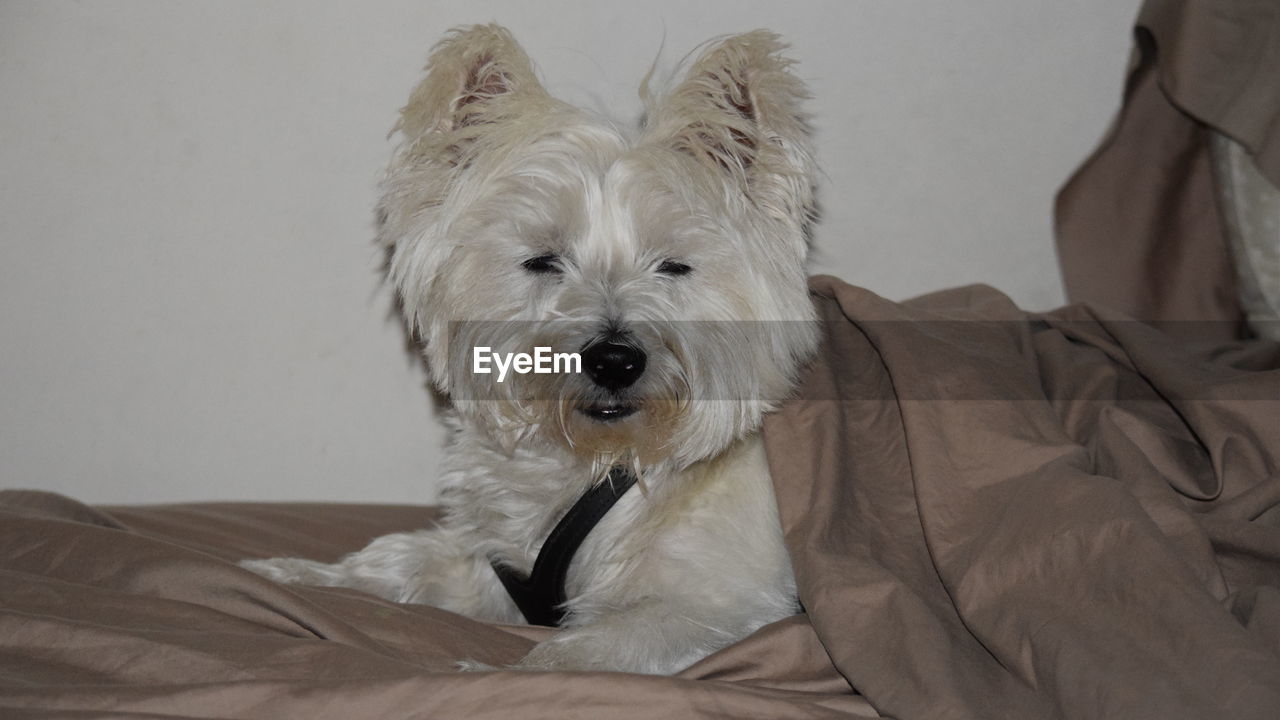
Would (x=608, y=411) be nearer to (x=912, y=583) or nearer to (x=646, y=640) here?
(x=646, y=640)

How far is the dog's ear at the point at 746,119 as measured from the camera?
2367 millimetres

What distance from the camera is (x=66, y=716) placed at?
1.65 meters

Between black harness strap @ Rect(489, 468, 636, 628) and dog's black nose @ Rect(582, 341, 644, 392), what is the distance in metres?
0.31

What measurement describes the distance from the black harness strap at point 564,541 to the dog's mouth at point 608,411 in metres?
0.21

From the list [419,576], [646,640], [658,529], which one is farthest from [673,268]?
[419,576]

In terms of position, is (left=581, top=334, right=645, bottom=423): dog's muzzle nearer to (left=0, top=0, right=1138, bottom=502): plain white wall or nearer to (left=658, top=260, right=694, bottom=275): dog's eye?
(left=658, top=260, right=694, bottom=275): dog's eye

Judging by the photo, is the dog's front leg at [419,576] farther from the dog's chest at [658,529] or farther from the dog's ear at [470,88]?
the dog's ear at [470,88]

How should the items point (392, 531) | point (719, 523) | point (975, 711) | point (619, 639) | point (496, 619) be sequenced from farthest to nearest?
point (392, 531), point (496, 619), point (719, 523), point (619, 639), point (975, 711)

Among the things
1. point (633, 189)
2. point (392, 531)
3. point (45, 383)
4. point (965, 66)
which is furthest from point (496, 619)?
point (965, 66)

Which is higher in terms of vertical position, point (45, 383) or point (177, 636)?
point (45, 383)

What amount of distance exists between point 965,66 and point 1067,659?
2279 millimetres

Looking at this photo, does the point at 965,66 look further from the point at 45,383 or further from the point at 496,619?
the point at 45,383

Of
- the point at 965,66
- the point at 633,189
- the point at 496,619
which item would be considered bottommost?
the point at 496,619

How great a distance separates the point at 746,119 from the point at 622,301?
1.76 ft
